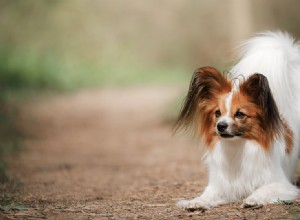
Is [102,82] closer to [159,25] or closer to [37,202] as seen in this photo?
[159,25]

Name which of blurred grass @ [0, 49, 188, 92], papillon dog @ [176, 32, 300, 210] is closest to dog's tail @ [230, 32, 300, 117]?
papillon dog @ [176, 32, 300, 210]

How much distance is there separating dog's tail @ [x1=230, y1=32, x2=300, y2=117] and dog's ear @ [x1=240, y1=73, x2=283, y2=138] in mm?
382

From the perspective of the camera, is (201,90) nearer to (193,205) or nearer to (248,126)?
(248,126)

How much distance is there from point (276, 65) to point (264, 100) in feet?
2.11

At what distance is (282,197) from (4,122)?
28.2 ft

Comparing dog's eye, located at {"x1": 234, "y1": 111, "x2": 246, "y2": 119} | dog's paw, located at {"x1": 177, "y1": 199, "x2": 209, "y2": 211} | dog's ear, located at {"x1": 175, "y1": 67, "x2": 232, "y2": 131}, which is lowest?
dog's paw, located at {"x1": 177, "y1": 199, "x2": 209, "y2": 211}

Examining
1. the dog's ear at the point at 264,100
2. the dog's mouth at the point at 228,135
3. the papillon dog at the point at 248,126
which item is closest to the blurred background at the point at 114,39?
the papillon dog at the point at 248,126

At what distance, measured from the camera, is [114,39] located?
33.3 meters

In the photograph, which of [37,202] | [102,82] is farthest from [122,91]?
[37,202]

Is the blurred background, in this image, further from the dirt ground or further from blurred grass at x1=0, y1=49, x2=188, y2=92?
the dirt ground

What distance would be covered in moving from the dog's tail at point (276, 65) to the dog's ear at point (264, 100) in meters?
0.38

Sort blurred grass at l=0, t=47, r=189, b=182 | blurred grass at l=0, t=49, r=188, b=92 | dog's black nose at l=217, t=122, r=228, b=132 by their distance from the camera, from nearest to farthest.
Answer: dog's black nose at l=217, t=122, r=228, b=132
blurred grass at l=0, t=47, r=189, b=182
blurred grass at l=0, t=49, r=188, b=92

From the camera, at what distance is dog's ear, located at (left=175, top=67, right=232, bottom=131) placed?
5.45m

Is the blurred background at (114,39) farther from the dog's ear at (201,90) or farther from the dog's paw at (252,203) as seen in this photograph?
the dog's paw at (252,203)
